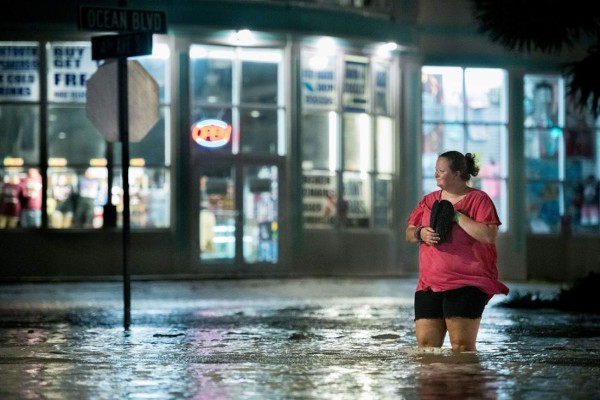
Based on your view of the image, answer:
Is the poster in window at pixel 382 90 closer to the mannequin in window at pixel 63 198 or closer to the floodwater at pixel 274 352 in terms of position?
the mannequin in window at pixel 63 198

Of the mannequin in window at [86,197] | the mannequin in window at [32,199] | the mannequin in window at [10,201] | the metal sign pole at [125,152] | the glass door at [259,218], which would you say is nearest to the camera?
the metal sign pole at [125,152]

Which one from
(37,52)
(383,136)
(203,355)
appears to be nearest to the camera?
(203,355)

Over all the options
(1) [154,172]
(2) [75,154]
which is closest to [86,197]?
(2) [75,154]

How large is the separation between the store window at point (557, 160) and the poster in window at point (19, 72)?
34.4 feet

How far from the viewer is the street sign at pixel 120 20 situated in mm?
12641

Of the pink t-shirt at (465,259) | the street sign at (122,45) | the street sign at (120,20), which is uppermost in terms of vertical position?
the street sign at (120,20)

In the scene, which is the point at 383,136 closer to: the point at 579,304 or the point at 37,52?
the point at 37,52

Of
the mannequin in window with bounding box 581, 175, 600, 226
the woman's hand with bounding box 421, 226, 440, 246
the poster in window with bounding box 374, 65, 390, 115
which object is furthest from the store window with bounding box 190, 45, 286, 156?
the woman's hand with bounding box 421, 226, 440, 246

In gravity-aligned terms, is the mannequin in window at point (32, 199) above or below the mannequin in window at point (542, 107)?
below

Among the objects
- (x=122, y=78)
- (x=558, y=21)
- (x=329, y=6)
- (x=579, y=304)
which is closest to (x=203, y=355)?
(x=122, y=78)

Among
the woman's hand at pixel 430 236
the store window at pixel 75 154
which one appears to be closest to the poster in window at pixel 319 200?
the store window at pixel 75 154

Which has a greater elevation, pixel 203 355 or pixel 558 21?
pixel 558 21

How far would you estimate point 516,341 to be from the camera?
11797 millimetres

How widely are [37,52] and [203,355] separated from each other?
1362 centimetres
